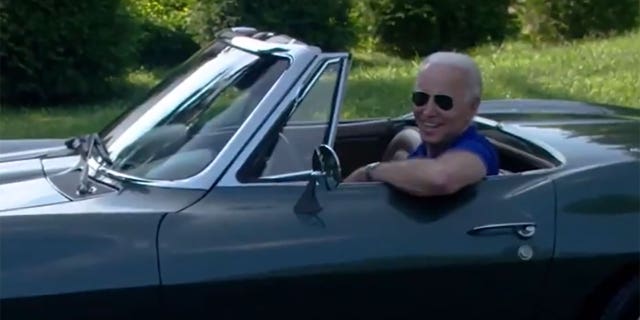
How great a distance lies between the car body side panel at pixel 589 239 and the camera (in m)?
3.69

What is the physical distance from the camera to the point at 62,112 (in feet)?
34.7

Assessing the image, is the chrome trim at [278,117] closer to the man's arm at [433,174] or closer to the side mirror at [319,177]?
the side mirror at [319,177]

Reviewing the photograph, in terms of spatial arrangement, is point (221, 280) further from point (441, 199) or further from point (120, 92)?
point (120, 92)

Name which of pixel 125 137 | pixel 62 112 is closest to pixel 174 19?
pixel 62 112

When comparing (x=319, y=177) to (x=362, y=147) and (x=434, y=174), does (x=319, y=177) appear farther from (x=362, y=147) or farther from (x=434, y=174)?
(x=362, y=147)

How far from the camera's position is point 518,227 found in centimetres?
364

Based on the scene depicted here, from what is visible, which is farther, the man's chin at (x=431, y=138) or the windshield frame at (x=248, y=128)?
the man's chin at (x=431, y=138)

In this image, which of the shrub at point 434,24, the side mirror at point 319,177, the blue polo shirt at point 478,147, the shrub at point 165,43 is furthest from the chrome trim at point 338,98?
the shrub at point 434,24

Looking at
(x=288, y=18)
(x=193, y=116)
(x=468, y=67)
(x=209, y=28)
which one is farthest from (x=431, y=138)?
(x=209, y=28)

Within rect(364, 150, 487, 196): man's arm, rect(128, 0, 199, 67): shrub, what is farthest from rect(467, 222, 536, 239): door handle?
rect(128, 0, 199, 67): shrub

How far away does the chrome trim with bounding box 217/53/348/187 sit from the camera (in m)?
3.56

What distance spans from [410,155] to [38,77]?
7482mm

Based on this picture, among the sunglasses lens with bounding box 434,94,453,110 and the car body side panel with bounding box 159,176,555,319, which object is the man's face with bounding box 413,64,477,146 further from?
the car body side panel with bounding box 159,176,555,319

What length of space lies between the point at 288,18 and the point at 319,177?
30.1 ft
